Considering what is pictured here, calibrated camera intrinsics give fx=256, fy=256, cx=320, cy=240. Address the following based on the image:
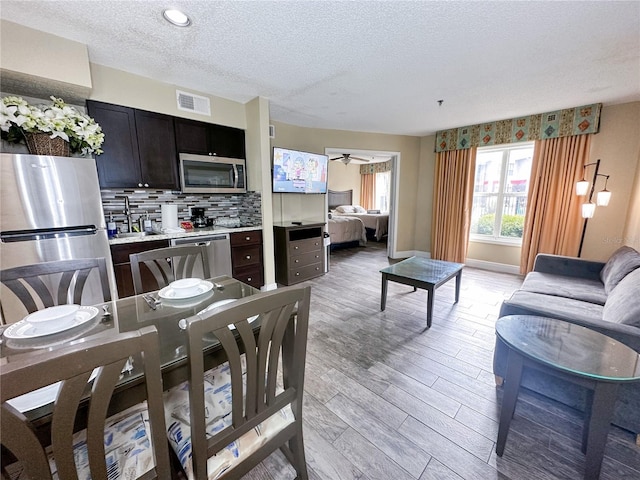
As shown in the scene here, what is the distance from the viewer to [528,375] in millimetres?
1689

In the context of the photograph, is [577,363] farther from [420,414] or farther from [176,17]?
[176,17]

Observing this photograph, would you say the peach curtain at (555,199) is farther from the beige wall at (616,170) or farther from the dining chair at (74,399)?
the dining chair at (74,399)

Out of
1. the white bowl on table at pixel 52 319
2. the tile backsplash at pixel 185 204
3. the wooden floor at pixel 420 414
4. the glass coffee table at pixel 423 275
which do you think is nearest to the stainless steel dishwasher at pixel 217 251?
the tile backsplash at pixel 185 204

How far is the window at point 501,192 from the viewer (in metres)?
4.16

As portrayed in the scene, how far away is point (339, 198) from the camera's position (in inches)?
328

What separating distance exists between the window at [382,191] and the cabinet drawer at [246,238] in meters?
6.25

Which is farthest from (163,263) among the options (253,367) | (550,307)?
(550,307)

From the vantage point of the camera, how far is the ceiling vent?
2740 millimetres

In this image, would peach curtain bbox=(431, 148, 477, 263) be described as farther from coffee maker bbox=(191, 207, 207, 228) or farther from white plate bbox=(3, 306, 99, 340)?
white plate bbox=(3, 306, 99, 340)

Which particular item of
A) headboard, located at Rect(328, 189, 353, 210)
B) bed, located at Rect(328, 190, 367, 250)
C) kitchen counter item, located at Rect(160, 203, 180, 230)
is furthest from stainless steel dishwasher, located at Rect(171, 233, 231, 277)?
headboard, located at Rect(328, 189, 353, 210)

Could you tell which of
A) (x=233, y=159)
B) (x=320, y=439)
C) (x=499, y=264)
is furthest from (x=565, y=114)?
(x=320, y=439)

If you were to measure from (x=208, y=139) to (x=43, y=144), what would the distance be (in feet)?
4.74

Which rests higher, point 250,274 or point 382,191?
point 382,191

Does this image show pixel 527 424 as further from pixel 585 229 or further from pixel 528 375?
pixel 585 229
